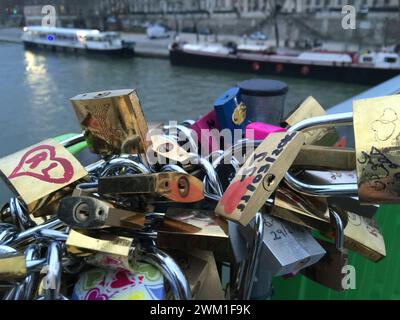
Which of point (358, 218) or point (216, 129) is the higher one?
point (216, 129)

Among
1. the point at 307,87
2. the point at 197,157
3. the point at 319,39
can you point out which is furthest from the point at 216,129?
the point at 319,39

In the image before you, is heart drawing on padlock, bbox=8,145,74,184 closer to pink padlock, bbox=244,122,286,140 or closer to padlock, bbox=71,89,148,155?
padlock, bbox=71,89,148,155

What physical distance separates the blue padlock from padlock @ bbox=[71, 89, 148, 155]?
4.9 inches

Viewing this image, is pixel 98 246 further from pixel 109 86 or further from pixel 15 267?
pixel 109 86

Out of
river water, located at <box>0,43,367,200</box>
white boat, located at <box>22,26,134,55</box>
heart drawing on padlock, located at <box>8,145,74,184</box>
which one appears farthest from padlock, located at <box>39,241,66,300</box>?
white boat, located at <box>22,26,134,55</box>

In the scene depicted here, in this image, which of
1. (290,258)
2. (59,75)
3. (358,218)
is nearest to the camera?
(290,258)

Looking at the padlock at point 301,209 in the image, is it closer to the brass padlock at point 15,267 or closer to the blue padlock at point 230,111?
the blue padlock at point 230,111

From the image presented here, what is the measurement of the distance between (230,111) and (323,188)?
204 millimetres

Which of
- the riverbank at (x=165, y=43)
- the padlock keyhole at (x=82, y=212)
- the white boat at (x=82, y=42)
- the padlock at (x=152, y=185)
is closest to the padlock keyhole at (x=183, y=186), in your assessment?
the padlock at (x=152, y=185)

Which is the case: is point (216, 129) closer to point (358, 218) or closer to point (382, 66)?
point (358, 218)

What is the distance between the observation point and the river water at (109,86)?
7020 millimetres
